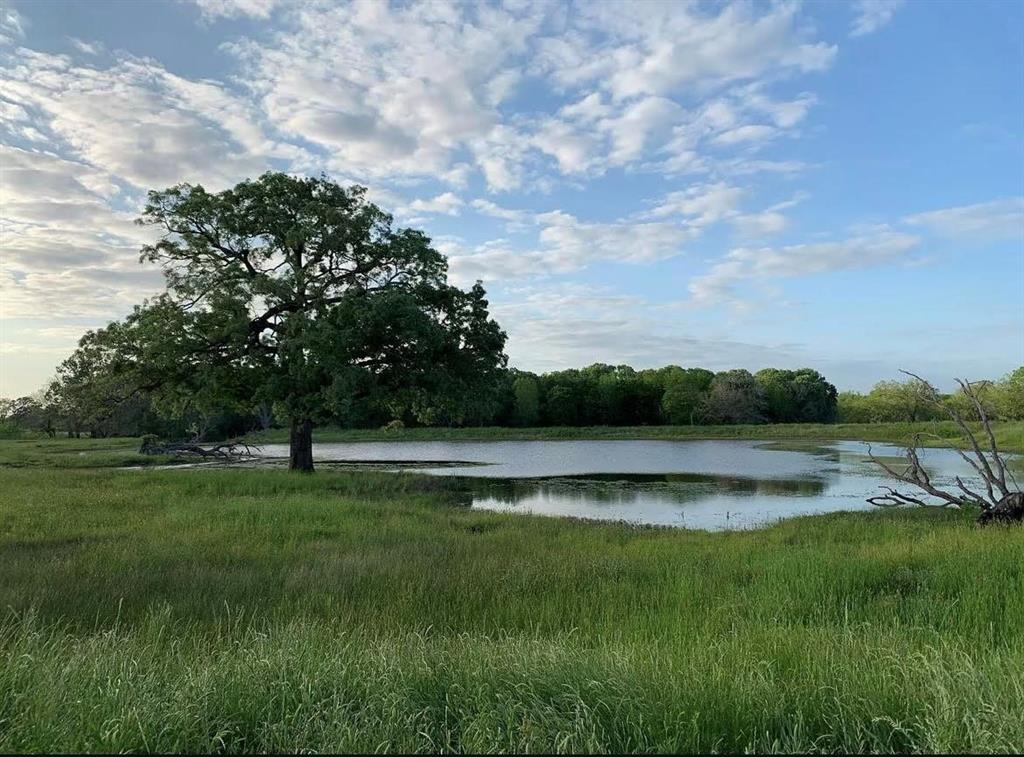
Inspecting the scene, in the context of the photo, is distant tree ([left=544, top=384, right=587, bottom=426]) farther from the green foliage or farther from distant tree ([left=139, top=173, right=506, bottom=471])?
distant tree ([left=139, top=173, right=506, bottom=471])

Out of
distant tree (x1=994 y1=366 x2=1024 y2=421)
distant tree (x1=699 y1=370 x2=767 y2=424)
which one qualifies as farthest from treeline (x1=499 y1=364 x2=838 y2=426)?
distant tree (x1=994 y1=366 x2=1024 y2=421)

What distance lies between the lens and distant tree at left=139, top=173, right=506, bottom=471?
829 inches

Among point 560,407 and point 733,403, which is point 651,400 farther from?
point 560,407

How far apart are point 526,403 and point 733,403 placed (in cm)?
3048

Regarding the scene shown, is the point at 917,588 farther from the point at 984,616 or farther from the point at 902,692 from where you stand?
the point at 902,692

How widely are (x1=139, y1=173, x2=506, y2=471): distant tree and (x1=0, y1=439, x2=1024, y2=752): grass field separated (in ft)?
26.2

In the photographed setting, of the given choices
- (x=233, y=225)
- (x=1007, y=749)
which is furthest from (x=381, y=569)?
(x=233, y=225)

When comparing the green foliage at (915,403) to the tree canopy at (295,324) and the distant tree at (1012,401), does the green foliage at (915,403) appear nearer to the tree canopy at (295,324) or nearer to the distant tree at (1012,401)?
the distant tree at (1012,401)

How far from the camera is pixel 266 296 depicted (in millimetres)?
21875

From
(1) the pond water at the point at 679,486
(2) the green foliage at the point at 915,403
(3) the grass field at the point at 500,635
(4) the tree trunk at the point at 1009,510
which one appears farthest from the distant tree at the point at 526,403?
(4) the tree trunk at the point at 1009,510

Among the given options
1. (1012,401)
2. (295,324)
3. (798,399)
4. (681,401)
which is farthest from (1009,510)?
(798,399)

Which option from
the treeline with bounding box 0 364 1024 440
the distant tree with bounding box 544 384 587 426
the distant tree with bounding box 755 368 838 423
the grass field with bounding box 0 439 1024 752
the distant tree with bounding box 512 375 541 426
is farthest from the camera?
the distant tree with bounding box 755 368 838 423

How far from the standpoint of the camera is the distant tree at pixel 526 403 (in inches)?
3728

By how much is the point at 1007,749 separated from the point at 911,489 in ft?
78.3
